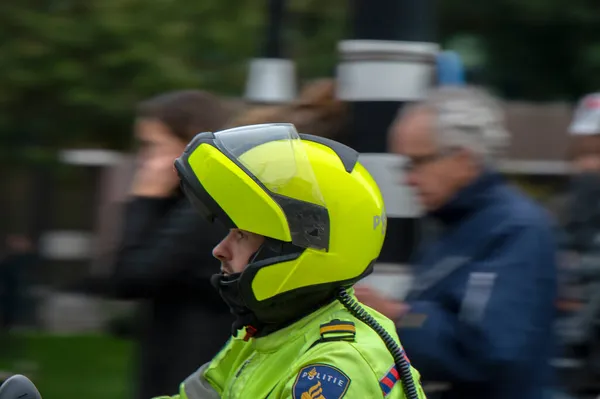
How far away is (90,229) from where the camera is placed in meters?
16.6

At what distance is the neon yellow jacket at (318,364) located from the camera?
2152 mm

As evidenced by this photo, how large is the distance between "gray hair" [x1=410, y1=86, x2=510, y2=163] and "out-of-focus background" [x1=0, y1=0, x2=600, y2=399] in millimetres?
441

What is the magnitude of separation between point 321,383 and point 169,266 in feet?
5.44

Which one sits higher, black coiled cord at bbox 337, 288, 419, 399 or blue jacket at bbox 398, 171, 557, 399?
black coiled cord at bbox 337, 288, 419, 399

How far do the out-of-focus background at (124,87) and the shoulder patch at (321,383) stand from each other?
1484 mm

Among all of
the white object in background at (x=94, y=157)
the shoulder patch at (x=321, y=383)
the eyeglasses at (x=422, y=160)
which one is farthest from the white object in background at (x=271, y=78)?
the white object in background at (x=94, y=157)

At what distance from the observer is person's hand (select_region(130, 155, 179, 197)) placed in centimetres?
392

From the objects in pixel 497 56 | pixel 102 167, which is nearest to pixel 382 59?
pixel 102 167

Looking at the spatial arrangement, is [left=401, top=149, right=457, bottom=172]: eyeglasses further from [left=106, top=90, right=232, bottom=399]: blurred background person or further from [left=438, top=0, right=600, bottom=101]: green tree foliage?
[left=438, top=0, right=600, bottom=101]: green tree foliage

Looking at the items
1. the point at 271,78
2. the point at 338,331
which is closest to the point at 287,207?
the point at 338,331

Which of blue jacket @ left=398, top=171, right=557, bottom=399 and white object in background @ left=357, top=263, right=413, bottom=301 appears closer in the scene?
blue jacket @ left=398, top=171, right=557, bottom=399

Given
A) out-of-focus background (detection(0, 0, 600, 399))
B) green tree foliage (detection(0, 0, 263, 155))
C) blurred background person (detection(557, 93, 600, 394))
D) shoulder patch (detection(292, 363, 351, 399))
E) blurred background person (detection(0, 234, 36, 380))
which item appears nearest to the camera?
shoulder patch (detection(292, 363, 351, 399))

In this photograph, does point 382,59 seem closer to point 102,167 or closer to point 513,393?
point 513,393

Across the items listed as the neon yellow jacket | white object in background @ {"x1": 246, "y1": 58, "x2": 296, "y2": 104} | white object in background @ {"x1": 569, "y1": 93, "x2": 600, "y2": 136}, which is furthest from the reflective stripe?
white object in background @ {"x1": 246, "y1": 58, "x2": 296, "y2": 104}
